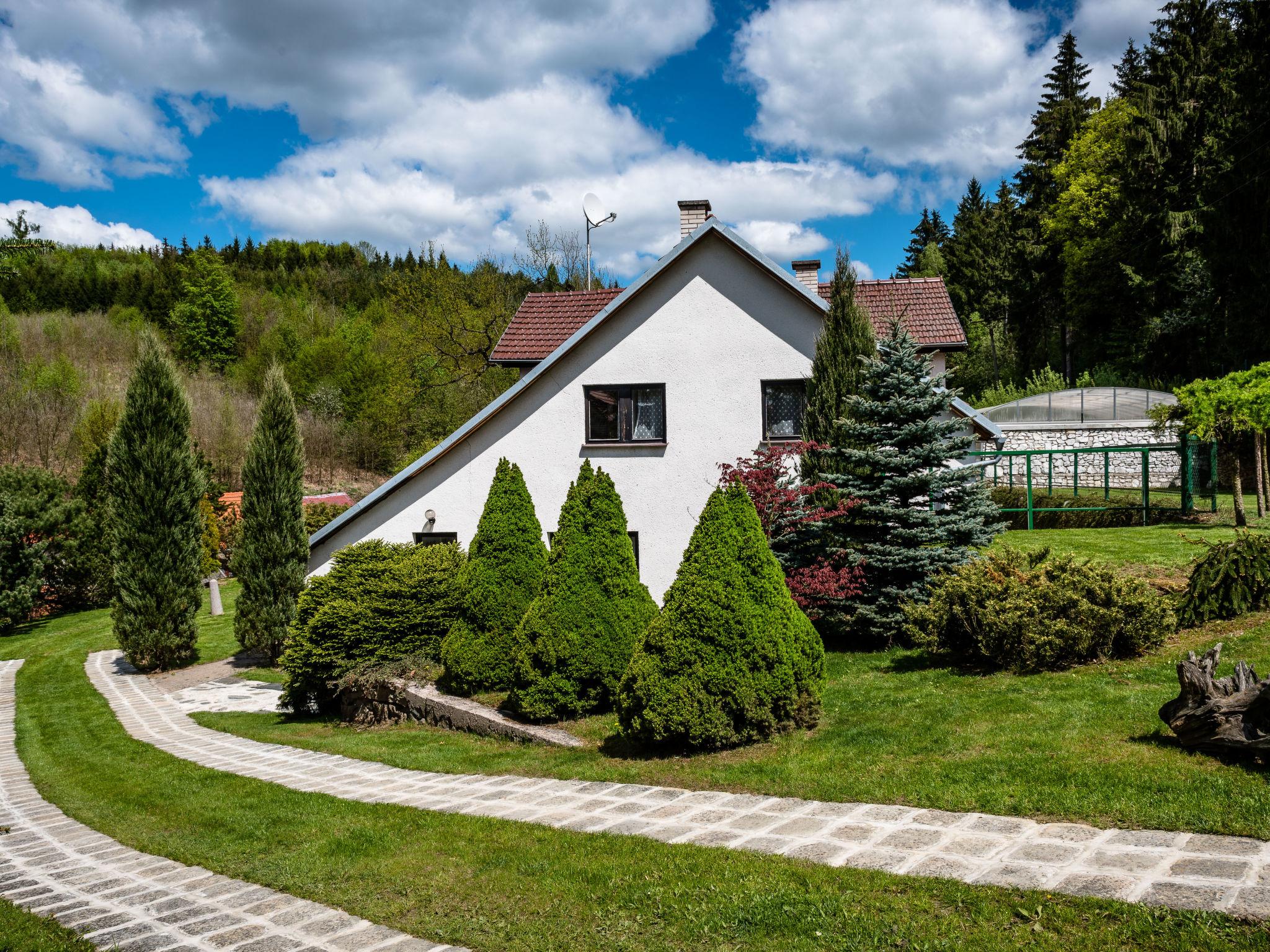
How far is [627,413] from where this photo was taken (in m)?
15.5

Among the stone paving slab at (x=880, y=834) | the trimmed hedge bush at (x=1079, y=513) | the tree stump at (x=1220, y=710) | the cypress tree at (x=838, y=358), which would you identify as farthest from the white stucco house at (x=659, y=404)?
the tree stump at (x=1220, y=710)

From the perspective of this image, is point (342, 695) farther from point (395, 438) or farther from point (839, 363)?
point (395, 438)

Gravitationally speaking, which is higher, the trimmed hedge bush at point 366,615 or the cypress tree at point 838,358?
the cypress tree at point 838,358

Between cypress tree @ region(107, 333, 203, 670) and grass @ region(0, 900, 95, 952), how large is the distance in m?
12.6

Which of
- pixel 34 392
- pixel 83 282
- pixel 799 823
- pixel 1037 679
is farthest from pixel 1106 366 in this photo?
pixel 83 282

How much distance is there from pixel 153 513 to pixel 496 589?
31.2ft

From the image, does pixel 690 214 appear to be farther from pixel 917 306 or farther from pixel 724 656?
pixel 724 656

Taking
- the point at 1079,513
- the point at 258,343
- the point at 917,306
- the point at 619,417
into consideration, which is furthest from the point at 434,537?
the point at 258,343

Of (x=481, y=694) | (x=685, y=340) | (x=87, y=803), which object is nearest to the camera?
(x=87, y=803)

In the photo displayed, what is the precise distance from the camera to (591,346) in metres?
15.5

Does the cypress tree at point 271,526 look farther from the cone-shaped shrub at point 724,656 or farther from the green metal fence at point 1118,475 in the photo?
the green metal fence at point 1118,475

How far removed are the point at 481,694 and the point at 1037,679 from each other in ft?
22.6

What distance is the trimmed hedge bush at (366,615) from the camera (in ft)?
40.1

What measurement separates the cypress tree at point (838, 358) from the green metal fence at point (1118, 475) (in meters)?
8.02
